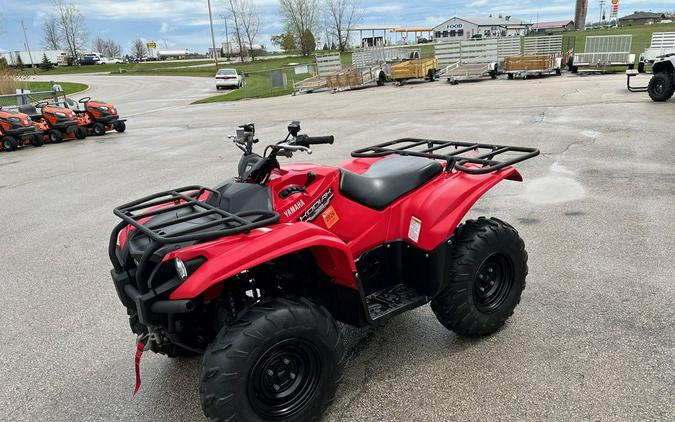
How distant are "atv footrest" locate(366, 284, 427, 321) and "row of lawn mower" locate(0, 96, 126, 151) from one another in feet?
44.9

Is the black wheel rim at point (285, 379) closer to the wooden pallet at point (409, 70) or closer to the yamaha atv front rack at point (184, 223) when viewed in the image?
the yamaha atv front rack at point (184, 223)

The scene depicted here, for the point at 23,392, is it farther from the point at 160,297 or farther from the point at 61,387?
the point at 160,297

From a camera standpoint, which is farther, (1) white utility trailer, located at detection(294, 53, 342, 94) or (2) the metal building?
(2) the metal building

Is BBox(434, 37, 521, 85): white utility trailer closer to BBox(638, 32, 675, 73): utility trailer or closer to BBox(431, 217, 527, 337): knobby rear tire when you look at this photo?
BBox(638, 32, 675, 73): utility trailer

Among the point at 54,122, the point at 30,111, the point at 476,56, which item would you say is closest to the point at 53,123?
the point at 54,122

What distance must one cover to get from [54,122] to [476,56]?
21.3m

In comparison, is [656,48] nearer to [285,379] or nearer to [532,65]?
[532,65]

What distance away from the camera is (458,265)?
310 centimetres

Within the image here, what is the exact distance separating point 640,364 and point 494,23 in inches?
3813

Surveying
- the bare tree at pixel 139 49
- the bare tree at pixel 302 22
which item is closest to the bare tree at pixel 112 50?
the bare tree at pixel 139 49

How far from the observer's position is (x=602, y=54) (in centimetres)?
2445

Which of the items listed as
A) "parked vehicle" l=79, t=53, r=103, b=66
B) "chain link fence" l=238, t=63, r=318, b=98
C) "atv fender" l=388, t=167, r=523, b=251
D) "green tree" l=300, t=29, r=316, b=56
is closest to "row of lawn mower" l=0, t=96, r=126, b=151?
"chain link fence" l=238, t=63, r=318, b=98

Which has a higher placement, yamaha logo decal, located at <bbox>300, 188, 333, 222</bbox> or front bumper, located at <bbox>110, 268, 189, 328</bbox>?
yamaha logo decal, located at <bbox>300, 188, 333, 222</bbox>

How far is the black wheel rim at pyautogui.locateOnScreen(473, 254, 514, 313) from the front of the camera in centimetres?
332
